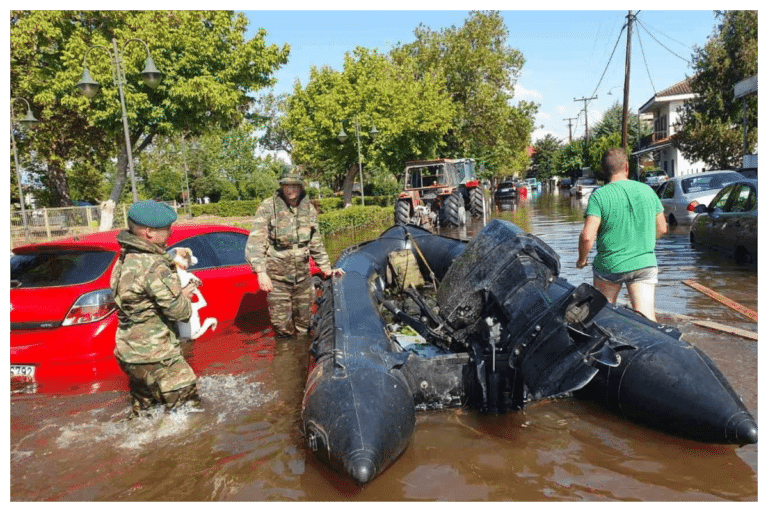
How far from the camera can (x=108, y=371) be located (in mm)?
4895

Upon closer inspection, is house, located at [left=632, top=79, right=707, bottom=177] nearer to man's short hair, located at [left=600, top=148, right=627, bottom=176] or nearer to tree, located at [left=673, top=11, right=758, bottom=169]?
tree, located at [left=673, top=11, right=758, bottom=169]

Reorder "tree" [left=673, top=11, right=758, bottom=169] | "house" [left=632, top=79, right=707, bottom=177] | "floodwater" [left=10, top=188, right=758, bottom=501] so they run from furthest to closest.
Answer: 1. "house" [left=632, top=79, right=707, bottom=177]
2. "tree" [left=673, top=11, right=758, bottom=169]
3. "floodwater" [left=10, top=188, right=758, bottom=501]

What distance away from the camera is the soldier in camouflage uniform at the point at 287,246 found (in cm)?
573

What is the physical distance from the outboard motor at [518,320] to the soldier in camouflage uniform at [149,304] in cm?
198

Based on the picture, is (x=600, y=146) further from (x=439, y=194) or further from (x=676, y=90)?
(x=439, y=194)

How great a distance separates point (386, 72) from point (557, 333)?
29.6 metres

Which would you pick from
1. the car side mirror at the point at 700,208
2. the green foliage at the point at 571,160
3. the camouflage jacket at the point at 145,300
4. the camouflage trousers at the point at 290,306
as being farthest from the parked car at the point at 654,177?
the green foliage at the point at 571,160

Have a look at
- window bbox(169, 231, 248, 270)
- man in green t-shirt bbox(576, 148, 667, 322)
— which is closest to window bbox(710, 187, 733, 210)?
man in green t-shirt bbox(576, 148, 667, 322)

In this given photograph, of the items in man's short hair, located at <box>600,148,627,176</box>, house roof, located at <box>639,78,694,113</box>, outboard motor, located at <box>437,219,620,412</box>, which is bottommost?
outboard motor, located at <box>437,219,620,412</box>

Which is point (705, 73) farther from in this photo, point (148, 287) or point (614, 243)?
point (148, 287)

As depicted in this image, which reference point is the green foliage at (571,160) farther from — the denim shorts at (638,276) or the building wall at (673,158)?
the denim shorts at (638,276)

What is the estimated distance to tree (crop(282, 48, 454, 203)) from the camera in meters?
29.1

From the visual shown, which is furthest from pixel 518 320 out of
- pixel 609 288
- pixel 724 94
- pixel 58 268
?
pixel 724 94

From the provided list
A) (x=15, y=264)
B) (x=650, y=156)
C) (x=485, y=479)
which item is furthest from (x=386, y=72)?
(x=485, y=479)
